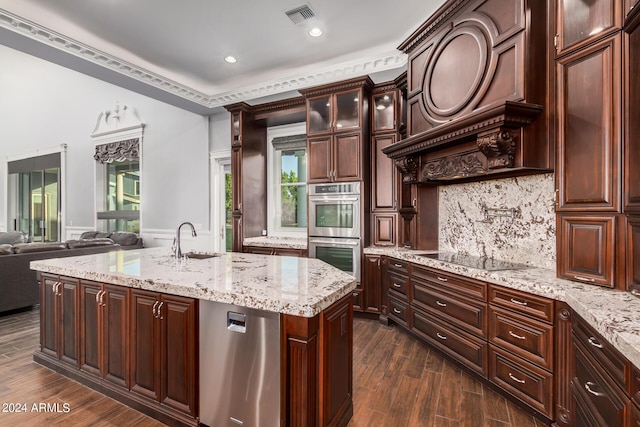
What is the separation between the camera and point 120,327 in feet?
6.81

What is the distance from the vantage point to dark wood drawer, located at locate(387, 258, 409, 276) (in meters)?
3.22

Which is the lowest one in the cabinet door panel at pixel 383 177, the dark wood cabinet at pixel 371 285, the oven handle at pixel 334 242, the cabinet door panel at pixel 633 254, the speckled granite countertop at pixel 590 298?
the dark wood cabinet at pixel 371 285

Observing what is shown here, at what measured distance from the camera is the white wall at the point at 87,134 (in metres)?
5.78

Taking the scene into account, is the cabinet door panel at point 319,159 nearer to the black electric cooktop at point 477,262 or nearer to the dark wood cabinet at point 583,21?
the black electric cooktop at point 477,262

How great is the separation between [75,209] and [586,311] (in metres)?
9.44

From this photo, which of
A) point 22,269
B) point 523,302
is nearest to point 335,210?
point 523,302

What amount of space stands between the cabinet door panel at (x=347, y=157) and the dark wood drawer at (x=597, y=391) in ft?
8.91

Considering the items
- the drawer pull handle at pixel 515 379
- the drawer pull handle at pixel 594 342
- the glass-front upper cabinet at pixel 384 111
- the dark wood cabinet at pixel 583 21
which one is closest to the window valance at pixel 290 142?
the glass-front upper cabinet at pixel 384 111

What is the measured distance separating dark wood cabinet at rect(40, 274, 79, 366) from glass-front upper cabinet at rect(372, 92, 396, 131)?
11.4ft

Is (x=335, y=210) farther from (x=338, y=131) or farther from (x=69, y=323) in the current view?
(x=69, y=323)

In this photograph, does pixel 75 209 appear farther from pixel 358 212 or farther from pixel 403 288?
pixel 403 288

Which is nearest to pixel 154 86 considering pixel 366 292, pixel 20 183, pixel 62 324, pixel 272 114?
pixel 272 114

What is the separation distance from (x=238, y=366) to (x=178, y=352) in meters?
0.45

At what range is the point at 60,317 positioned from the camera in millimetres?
2432
